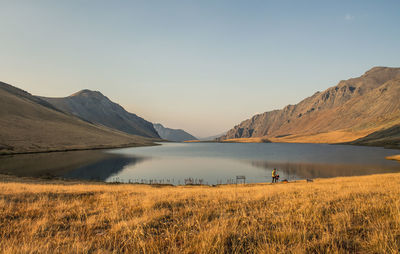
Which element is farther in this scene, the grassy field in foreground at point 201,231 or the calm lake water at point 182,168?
the calm lake water at point 182,168

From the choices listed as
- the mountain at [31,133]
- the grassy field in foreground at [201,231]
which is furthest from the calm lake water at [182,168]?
the grassy field in foreground at [201,231]

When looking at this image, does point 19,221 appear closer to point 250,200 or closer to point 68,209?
point 68,209

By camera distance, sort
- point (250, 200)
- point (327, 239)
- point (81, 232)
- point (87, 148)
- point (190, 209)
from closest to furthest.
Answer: point (327, 239) < point (81, 232) < point (190, 209) < point (250, 200) < point (87, 148)

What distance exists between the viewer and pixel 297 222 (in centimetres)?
655

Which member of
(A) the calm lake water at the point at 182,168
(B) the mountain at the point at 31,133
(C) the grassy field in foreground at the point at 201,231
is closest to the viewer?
(C) the grassy field in foreground at the point at 201,231

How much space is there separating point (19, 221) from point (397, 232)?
1123cm

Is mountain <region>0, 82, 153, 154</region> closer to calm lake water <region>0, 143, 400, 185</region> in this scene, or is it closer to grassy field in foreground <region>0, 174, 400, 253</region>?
calm lake water <region>0, 143, 400, 185</region>

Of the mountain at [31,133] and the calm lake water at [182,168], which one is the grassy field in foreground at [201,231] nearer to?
the calm lake water at [182,168]

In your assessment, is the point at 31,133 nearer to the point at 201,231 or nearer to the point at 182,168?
the point at 182,168

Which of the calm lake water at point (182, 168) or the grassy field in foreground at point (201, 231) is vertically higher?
the grassy field in foreground at point (201, 231)

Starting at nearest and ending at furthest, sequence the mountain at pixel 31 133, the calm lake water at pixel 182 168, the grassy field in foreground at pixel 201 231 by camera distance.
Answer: the grassy field in foreground at pixel 201 231, the calm lake water at pixel 182 168, the mountain at pixel 31 133

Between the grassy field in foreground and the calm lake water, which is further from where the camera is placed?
the calm lake water

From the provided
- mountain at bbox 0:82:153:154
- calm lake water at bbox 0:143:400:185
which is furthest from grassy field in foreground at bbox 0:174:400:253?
mountain at bbox 0:82:153:154

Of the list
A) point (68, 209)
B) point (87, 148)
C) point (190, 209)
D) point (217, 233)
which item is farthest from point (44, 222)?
point (87, 148)
